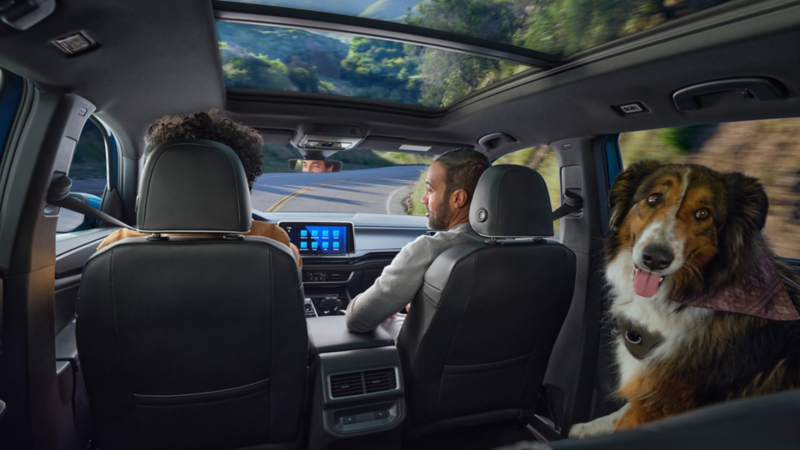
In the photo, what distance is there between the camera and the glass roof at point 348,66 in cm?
265

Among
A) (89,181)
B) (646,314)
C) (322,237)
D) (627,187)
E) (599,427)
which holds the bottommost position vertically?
(599,427)

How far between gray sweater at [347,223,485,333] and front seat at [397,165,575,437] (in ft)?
0.30

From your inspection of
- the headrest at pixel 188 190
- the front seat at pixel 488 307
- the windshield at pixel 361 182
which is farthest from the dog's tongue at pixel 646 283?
the headrest at pixel 188 190

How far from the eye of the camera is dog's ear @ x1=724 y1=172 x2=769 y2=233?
1.79 meters

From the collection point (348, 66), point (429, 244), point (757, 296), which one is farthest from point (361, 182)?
point (757, 296)

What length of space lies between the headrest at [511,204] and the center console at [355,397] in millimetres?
877

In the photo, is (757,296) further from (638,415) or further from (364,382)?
(364,382)

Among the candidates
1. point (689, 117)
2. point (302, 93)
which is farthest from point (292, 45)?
point (689, 117)

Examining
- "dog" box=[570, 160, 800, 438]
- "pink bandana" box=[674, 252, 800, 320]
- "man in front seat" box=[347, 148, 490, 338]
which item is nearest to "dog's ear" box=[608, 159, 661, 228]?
"dog" box=[570, 160, 800, 438]

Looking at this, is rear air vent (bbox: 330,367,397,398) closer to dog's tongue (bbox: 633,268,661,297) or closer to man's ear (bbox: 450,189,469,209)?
man's ear (bbox: 450,189,469,209)

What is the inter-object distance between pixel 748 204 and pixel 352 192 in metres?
5.04

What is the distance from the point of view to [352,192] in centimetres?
631

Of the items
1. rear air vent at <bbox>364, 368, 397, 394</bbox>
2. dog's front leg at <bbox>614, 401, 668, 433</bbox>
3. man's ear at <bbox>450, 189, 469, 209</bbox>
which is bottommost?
dog's front leg at <bbox>614, 401, 668, 433</bbox>

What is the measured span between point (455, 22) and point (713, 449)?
88.7 inches
